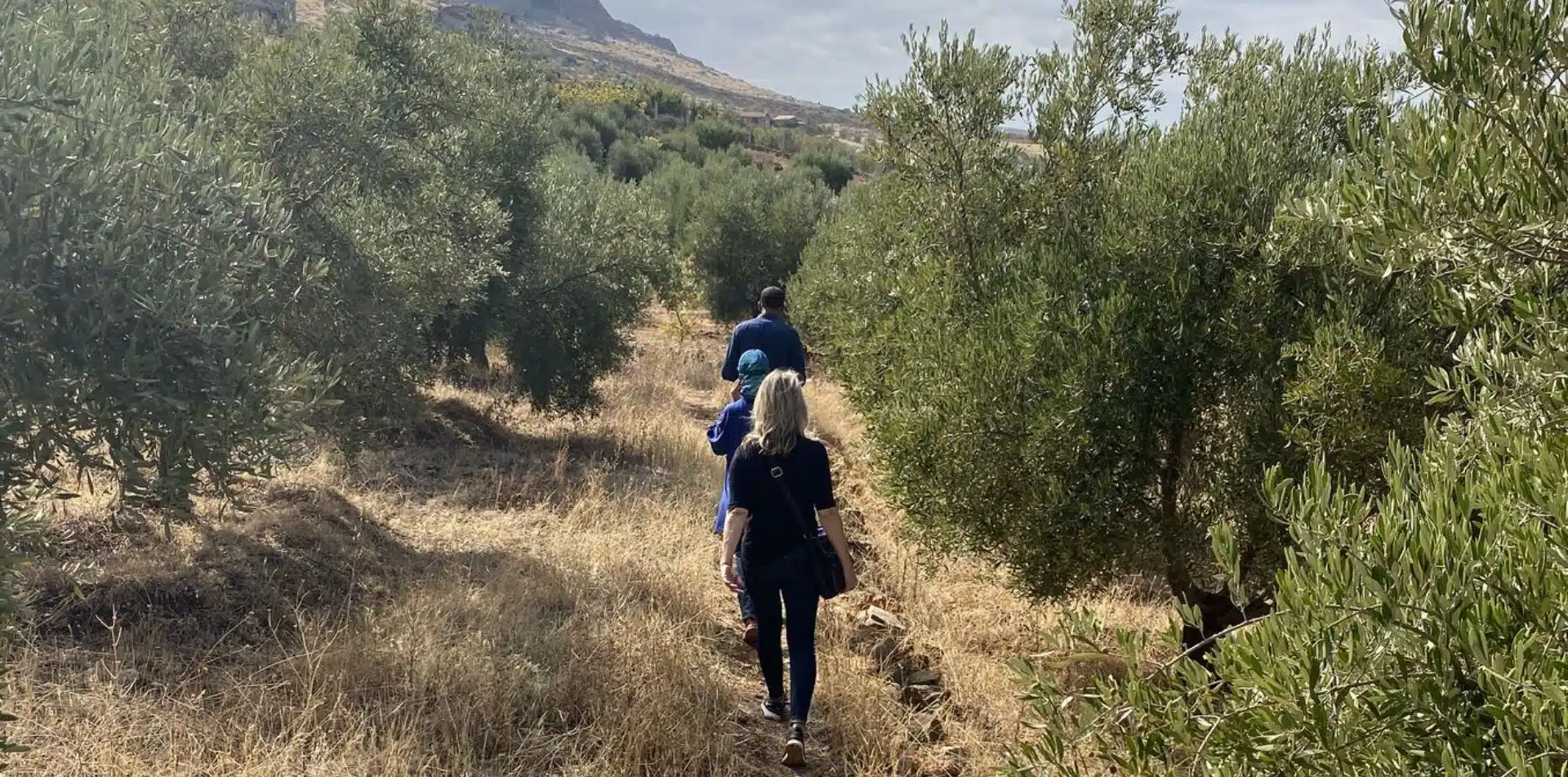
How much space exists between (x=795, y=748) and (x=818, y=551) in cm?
101

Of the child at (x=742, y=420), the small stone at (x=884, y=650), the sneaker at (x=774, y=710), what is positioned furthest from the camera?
the small stone at (x=884, y=650)

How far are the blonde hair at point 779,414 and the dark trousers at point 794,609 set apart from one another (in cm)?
57

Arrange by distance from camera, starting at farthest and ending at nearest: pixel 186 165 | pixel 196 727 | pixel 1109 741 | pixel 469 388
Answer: pixel 469 388 < pixel 186 165 < pixel 196 727 < pixel 1109 741

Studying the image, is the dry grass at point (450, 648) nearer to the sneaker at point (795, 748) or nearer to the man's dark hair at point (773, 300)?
the sneaker at point (795, 748)

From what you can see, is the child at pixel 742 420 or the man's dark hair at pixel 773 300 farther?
the man's dark hair at pixel 773 300

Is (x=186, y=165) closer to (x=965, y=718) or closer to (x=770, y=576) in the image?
(x=770, y=576)

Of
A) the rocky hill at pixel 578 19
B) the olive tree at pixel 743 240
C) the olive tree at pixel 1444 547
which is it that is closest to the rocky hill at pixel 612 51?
the rocky hill at pixel 578 19

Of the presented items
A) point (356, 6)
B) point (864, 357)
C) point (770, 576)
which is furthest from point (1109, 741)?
point (356, 6)

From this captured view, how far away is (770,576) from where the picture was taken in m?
4.93

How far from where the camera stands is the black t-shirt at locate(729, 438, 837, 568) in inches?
192

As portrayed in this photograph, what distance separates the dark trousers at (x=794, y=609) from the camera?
4914mm

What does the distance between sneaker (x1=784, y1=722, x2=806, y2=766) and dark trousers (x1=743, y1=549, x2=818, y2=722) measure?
45 mm

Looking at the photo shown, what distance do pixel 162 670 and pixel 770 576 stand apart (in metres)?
3.15

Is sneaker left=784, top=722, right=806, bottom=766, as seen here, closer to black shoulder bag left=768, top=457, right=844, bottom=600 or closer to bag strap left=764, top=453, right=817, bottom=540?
black shoulder bag left=768, top=457, right=844, bottom=600
